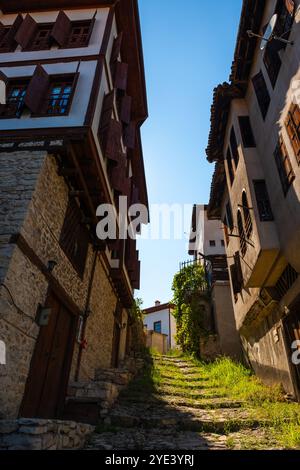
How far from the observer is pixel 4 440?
3.53 meters

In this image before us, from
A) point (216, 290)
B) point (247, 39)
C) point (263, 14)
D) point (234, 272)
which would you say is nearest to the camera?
point (263, 14)

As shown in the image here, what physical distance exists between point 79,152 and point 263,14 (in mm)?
7818

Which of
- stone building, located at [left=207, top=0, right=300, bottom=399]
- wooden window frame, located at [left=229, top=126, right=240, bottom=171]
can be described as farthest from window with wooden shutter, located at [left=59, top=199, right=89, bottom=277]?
wooden window frame, located at [left=229, top=126, right=240, bottom=171]

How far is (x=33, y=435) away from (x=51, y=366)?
2963mm

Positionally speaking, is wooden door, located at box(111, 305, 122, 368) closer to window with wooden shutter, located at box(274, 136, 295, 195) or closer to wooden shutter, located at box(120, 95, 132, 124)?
wooden shutter, located at box(120, 95, 132, 124)

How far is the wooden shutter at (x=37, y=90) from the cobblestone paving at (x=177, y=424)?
24.2ft

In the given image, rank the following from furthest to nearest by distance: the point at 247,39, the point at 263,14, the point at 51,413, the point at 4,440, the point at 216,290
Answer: the point at 216,290 < the point at 247,39 < the point at 263,14 < the point at 51,413 < the point at 4,440

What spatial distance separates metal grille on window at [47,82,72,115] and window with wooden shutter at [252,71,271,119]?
5.91m

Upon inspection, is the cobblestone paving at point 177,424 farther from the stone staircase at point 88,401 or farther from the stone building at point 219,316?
the stone building at point 219,316

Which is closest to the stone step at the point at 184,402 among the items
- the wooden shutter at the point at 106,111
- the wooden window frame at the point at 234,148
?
the wooden shutter at the point at 106,111

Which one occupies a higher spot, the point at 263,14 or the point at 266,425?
the point at 263,14

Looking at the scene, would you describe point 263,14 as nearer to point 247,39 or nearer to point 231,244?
point 247,39

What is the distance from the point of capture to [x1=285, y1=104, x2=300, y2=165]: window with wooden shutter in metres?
6.88

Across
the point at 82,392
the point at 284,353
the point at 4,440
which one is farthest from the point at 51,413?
the point at 284,353
